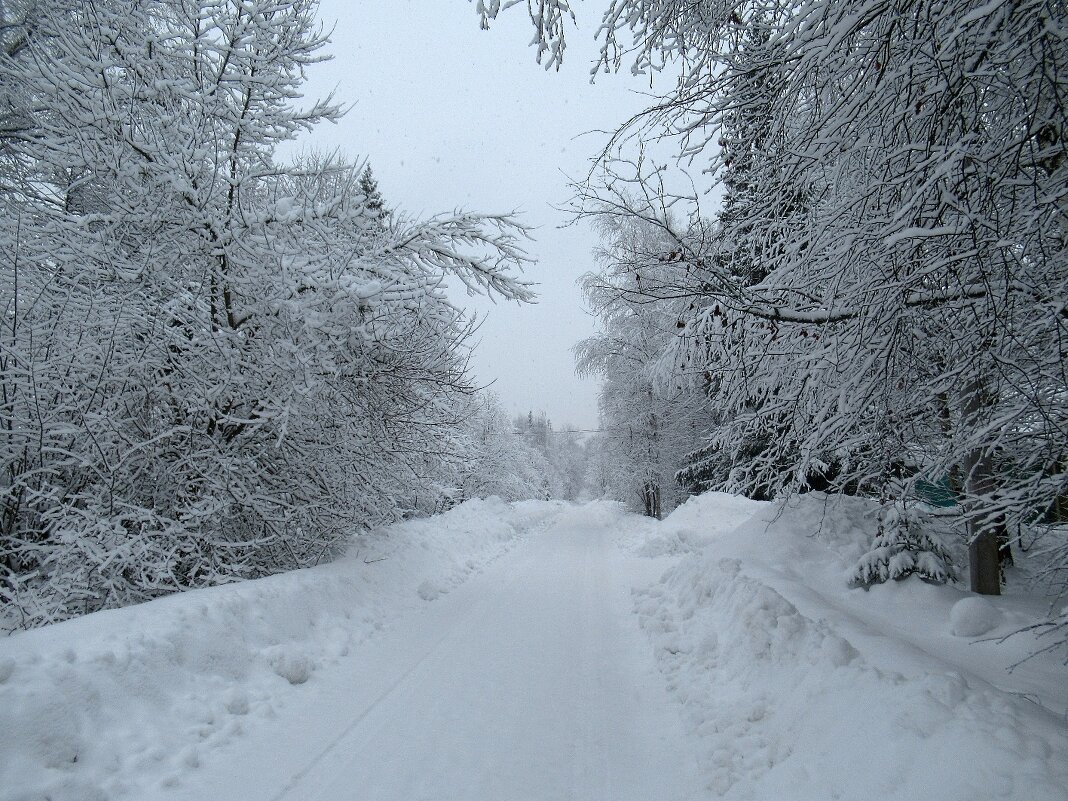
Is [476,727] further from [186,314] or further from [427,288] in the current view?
[186,314]

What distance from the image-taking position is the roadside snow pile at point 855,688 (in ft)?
7.77

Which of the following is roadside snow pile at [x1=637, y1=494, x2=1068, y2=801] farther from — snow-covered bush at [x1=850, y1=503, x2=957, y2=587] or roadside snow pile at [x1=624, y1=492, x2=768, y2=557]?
roadside snow pile at [x1=624, y1=492, x2=768, y2=557]

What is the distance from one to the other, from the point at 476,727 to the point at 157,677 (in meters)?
2.43

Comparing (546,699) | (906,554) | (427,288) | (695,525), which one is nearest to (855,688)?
(546,699)

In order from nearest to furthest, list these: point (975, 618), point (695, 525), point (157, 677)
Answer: point (157, 677)
point (975, 618)
point (695, 525)

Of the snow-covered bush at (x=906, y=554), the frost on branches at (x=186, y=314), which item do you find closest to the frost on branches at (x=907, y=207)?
the snow-covered bush at (x=906, y=554)

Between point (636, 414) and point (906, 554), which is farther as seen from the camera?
point (636, 414)

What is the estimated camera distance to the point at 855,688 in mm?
3158

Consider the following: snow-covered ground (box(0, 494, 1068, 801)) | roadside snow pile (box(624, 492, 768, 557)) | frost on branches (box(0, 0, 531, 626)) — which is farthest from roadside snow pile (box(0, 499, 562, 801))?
roadside snow pile (box(624, 492, 768, 557))

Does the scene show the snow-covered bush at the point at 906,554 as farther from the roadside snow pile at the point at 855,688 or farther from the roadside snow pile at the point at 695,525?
the roadside snow pile at the point at 695,525

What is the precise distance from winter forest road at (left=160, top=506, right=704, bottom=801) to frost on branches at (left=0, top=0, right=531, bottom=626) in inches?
99.6

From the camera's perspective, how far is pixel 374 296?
240 inches

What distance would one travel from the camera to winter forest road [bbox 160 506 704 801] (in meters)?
3.09

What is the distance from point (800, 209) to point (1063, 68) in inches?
98.6
